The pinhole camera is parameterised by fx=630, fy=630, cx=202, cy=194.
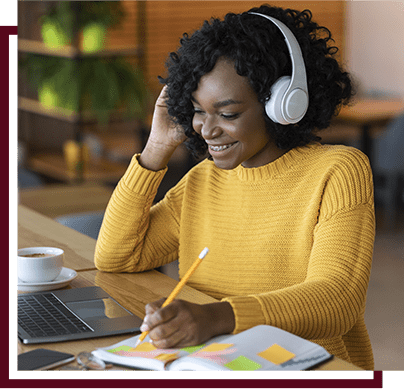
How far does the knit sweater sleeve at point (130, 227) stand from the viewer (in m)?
1.43

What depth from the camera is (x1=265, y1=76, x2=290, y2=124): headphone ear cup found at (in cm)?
121

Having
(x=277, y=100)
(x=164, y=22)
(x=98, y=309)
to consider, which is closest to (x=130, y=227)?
(x=98, y=309)

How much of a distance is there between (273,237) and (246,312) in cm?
35

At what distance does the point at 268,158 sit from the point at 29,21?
357 centimetres

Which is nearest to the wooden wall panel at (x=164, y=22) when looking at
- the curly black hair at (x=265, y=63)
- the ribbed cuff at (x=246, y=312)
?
the curly black hair at (x=265, y=63)

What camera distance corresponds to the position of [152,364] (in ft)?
2.85

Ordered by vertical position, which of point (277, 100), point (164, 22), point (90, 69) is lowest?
point (277, 100)

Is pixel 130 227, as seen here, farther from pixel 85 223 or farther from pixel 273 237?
pixel 85 223

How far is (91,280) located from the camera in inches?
54.0

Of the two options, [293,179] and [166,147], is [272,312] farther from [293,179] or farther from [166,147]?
[166,147]

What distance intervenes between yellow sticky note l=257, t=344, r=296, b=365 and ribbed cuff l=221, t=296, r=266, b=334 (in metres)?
0.09

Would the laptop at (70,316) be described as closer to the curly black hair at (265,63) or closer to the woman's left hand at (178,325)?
the woman's left hand at (178,325)

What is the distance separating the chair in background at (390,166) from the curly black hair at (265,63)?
2.88 meters

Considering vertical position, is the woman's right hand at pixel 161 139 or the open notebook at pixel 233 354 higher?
the woman's right hand at pixel 161 139
